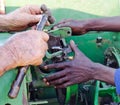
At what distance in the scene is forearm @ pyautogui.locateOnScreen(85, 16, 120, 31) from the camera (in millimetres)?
2004

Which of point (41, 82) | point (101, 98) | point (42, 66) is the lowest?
point (101, 98)

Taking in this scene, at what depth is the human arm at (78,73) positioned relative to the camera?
1613mm

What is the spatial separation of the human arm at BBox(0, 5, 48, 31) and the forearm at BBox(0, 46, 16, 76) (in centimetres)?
65

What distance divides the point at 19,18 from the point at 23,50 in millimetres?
704

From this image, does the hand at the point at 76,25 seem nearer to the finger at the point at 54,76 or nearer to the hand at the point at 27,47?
the finger at the point at 54,76

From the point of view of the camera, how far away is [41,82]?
5.48ft

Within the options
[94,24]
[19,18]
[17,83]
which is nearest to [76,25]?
[94,24]

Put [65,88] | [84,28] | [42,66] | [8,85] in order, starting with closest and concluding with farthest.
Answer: [8,85] < [42,66] < [65,88] < [84,28]

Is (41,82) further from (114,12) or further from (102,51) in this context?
(114,12)

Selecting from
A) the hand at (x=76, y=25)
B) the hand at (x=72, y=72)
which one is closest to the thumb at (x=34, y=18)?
the hand at (x=76, y=25)

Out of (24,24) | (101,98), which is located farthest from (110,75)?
(24,24)

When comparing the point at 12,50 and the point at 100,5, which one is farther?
the point at 100,5

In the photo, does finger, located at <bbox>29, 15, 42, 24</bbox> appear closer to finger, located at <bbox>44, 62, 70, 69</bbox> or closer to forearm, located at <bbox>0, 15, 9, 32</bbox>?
forearm, located at <bbox>0, 15, 9, 32</bbox>

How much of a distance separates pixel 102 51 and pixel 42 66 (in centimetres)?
58
